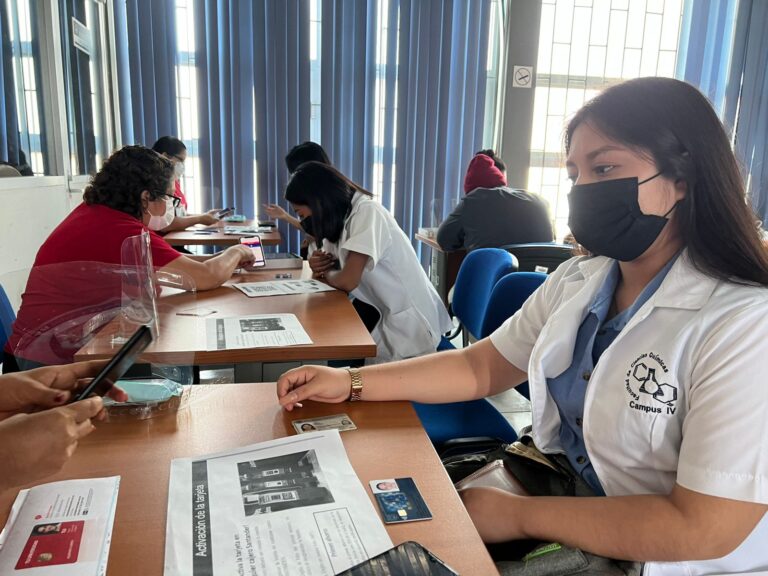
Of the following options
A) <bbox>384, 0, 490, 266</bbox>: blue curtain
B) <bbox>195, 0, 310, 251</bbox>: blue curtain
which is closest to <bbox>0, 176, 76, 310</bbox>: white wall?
<bbox>195, 0, 310, 251</bbox>: blue curtain

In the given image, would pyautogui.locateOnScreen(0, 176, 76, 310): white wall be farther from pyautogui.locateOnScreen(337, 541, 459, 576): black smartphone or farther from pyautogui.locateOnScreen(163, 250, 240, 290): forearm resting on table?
pyautogui.locateOnScreen(337, 541, 459, 576): black smartphone

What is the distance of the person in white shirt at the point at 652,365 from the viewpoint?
0.75 m

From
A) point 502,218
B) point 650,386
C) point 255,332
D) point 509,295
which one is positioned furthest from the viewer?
point 502,218

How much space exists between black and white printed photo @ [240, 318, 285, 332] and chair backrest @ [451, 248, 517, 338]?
68cm

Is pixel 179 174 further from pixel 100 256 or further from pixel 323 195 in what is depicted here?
pixel 100 256

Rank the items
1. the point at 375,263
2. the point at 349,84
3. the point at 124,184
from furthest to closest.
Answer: the point at 349,84, the point at 375,263, the point at 124,184

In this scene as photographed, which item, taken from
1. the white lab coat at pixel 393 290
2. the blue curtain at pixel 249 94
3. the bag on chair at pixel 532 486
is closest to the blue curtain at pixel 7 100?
the white lab coat at pixel 393 290

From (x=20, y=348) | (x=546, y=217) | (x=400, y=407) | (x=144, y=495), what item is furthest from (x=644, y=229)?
(x=546, y=217)

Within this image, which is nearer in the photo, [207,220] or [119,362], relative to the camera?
[119,362]

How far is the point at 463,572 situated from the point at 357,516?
151 millimetres

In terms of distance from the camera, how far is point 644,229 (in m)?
0.97

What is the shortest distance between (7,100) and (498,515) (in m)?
2.93

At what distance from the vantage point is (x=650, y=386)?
0.85 metres

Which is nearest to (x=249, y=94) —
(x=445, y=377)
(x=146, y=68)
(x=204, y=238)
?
(x=146, y=68)
